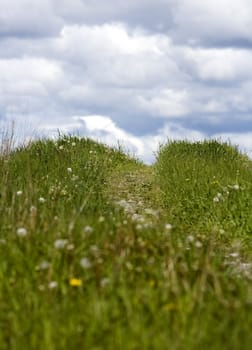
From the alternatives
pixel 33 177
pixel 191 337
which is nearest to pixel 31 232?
pixel 191 337

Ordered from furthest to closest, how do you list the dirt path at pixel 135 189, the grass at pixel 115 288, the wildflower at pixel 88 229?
the dirt path at pixel 135 189 → the wildflower at pixel 88 229 → the grass at pixel 115 288

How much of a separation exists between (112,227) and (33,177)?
632cm

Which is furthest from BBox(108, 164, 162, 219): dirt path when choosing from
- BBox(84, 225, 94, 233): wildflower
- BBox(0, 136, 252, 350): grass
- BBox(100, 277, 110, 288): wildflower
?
BBox(100, 277, 110, 288): wildflower

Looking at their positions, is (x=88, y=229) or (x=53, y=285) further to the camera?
(x=88, y=229)

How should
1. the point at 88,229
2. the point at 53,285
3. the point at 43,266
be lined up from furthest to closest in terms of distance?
the point at 88,229 → the point at 43,266 → the point at 53,285

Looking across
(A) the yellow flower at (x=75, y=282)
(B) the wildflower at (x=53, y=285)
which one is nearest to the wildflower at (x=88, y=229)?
(A) the yellow flower at (x=75, y=282)

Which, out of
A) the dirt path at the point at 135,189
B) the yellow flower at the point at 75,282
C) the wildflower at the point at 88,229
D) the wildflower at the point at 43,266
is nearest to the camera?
the yellow flower at the point at 75,282

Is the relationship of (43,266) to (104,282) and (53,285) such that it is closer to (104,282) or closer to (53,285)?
(53,285)

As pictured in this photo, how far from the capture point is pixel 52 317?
4941mm

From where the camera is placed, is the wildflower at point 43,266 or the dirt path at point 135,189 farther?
the dirt path at point 135,189

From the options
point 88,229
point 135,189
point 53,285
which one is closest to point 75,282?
point 53,285

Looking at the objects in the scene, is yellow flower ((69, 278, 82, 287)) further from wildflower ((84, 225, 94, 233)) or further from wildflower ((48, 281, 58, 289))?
wildflower ((84, 225, 94, 233))

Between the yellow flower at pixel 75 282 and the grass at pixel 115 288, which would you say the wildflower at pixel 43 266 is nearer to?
the grass at pixel 115 288

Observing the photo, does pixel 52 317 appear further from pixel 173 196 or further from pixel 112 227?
pixel 173 196
